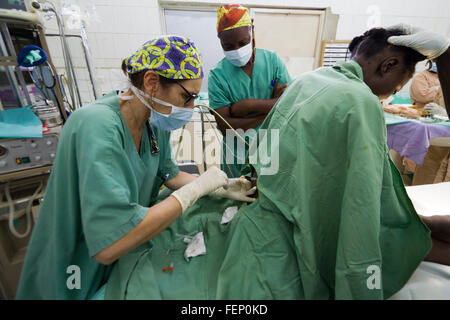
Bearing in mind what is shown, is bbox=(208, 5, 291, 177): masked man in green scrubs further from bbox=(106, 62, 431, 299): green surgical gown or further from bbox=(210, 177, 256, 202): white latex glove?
bbox=(106, 62, 431, 299): green surgical gown

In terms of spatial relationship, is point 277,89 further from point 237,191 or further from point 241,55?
point 237,191

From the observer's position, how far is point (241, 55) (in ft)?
4.76

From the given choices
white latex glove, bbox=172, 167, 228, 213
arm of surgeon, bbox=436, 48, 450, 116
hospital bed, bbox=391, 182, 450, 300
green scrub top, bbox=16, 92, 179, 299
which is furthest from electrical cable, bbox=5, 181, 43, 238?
arm of surgeon, bbox=436, 48, 450, 116

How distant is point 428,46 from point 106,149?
48.7 inches

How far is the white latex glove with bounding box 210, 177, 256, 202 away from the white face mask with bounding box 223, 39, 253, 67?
86 cm

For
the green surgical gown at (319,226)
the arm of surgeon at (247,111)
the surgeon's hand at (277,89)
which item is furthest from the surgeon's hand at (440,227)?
the surgeon's hand at (277,89)

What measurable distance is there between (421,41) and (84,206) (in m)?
1.31

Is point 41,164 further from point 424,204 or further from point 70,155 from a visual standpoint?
point 424,204

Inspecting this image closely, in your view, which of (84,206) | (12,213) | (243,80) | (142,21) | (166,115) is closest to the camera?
(84,206)

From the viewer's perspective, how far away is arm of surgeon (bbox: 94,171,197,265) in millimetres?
662

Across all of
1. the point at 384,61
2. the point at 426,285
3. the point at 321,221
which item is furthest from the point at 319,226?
the point at 384,61

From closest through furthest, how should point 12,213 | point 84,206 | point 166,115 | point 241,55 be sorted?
point 84,206, point 166,115, point 12,213, point 241,55
